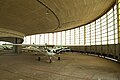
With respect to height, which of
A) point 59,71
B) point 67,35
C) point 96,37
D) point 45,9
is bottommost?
point 59,71

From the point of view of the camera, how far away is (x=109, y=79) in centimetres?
687

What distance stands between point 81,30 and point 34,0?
23.1 meters

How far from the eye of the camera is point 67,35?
39375 millimetres

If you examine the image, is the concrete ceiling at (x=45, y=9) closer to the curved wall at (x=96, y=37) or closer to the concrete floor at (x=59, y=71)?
the curved wall at (x=96, y=37)

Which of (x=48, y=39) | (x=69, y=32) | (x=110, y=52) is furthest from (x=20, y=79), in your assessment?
(x=48, y=39)

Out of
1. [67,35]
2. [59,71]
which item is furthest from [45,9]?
[67,35]

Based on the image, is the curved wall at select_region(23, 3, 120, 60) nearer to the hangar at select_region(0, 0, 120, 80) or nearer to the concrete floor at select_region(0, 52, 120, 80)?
the hangar at select_region(0, 0, 120, 80)

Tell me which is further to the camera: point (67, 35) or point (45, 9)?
point (67, 35)

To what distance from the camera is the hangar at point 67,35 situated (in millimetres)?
8688

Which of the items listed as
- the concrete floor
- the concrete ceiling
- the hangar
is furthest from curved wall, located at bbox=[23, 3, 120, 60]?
the concrete floor

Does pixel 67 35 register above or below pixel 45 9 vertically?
below

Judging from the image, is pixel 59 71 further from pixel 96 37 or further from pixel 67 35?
pixel 67 35

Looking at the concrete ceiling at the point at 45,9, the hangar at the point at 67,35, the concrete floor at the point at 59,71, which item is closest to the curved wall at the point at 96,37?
the hangar at the point at 67,35

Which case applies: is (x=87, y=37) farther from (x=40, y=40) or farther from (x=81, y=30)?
(x=40, y=40)
